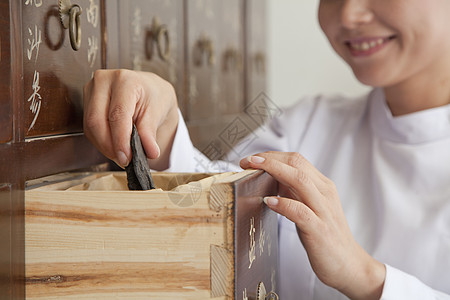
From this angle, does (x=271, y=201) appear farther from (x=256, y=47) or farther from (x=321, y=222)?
(x=256, y=47)

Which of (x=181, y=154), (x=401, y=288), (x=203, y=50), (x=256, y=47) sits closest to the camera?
(x=401, y=288)

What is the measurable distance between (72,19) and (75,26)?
3 cm

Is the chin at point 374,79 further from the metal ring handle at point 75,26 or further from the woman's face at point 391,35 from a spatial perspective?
the metal ring handle at point 75,26

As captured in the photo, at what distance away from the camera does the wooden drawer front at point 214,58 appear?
1.44 metres

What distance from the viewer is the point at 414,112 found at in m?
1.13

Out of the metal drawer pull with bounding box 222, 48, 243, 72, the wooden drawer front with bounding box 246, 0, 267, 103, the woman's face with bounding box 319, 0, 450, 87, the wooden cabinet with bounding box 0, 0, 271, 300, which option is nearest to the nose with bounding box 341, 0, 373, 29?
the woman's face with bounding box 319, 0, 450, 87

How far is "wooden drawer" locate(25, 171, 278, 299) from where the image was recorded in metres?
0.48

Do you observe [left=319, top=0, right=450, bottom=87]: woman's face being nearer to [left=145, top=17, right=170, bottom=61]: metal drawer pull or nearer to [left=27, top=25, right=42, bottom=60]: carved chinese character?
[left=145, top=17, right=170, bottom=61]: metal drawer pull

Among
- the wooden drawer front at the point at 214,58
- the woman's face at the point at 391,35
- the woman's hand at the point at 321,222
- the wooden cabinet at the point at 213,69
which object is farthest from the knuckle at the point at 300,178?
the wooden drawer front at the point at 214,58

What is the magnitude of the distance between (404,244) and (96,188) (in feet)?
1.94

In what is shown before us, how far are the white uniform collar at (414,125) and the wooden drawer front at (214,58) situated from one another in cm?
53

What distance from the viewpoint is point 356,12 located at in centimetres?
100

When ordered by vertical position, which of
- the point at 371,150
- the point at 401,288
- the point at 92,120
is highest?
the point at 92,120

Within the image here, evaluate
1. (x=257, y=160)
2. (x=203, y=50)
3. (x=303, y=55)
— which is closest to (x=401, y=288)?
(x=257, y=160)
